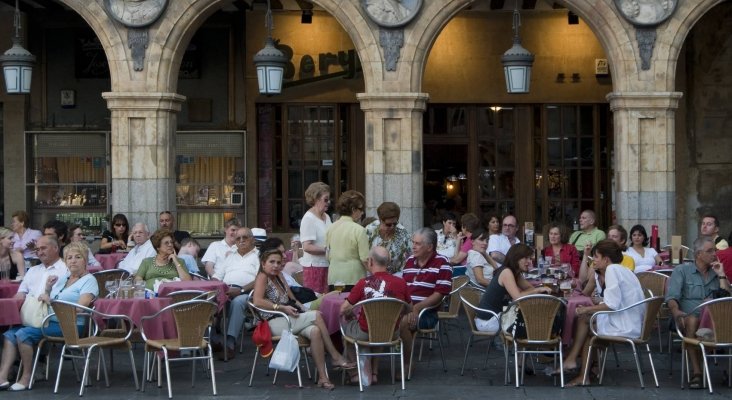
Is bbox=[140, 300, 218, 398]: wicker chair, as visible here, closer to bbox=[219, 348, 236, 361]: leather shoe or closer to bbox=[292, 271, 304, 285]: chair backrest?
bbox=[219, 348, 236, 361]: leather shoe

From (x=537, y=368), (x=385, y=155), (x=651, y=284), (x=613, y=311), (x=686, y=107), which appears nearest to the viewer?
(x=613, y=311)

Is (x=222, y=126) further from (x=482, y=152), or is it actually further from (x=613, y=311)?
(x=613, y=311)

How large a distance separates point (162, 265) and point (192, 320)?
1.92m

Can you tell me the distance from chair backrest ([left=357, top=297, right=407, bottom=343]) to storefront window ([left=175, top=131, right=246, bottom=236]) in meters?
9.41

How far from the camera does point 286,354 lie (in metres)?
9.89

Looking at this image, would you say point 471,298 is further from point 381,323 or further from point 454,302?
point 381,323

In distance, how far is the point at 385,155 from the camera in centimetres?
1548

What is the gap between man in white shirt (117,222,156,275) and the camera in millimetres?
13086

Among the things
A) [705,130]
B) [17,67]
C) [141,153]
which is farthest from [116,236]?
[705,130]

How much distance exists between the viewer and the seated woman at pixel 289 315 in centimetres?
1020

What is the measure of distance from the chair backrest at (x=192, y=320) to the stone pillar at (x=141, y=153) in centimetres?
596

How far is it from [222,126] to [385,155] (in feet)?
14.3

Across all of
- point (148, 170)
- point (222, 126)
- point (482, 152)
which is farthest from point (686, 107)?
point (148, 170)

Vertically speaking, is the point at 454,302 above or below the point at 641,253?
below
